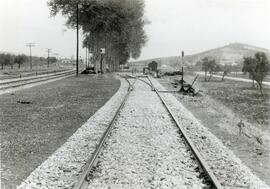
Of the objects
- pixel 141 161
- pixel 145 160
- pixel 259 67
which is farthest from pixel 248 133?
pixel 259 67

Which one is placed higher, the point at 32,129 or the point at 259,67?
the point at 259,67

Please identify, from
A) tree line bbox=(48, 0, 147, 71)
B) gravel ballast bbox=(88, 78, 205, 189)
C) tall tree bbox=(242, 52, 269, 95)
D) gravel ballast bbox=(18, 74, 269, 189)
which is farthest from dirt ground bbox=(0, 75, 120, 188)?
tree line bbox=(48, 0, 147, 71)

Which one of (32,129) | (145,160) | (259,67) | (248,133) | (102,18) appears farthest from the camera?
(102,18)

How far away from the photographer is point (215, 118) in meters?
17.2

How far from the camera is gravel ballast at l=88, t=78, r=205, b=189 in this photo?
6.89 metres

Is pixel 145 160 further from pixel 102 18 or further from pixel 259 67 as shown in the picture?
pixel 102 18

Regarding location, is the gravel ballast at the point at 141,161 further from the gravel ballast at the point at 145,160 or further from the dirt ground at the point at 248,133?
the dirt ground at the point at 248,133

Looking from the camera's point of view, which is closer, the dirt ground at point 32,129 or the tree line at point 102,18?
the dirt ground at point 32,129

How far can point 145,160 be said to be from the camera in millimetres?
8406

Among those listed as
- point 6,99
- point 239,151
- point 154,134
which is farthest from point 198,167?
point 6,99

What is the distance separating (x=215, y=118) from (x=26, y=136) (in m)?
8.62

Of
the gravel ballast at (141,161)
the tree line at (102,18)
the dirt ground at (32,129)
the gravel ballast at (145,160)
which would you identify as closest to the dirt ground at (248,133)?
the gravel ballast at (141,161)

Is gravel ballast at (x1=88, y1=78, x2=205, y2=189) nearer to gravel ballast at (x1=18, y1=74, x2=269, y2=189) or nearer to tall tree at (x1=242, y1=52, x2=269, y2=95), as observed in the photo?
gravel ballast at (x1=18, y1=74, x2=269, y2=189)

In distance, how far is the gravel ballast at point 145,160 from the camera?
22.6 ft
